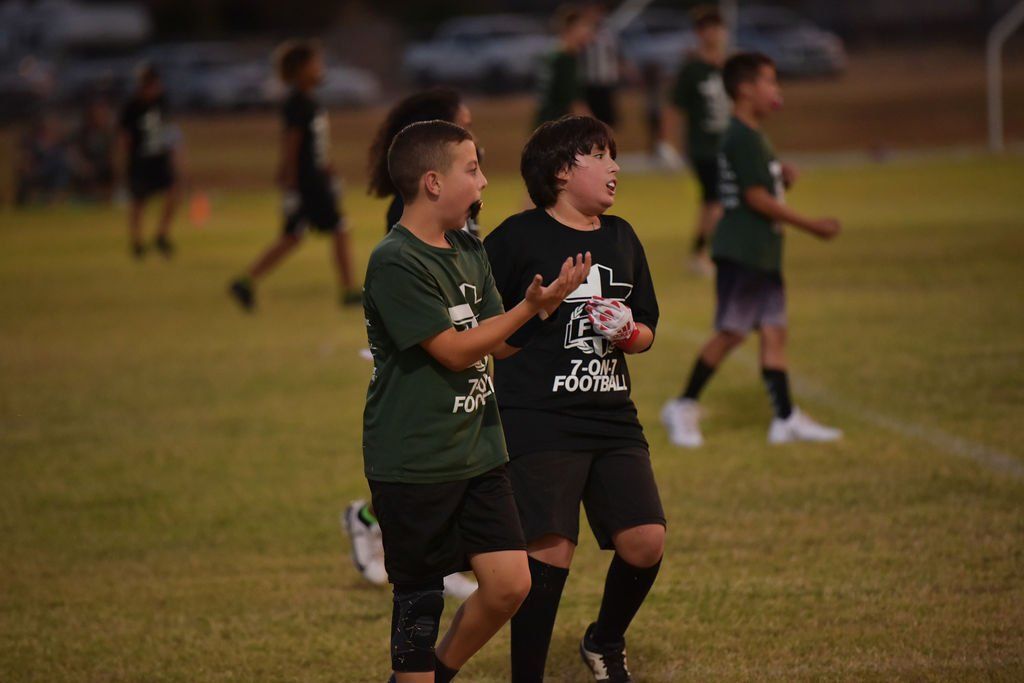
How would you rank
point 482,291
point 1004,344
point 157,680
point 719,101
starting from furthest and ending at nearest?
1. point 719,101
2. point 1004,344
3. point 157,680
4. point 482,291

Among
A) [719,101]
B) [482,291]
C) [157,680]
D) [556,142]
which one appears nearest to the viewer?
[482,291]

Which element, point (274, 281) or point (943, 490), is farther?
point (274, 281)

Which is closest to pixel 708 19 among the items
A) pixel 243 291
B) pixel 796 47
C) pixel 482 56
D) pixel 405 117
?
pixel 243 291

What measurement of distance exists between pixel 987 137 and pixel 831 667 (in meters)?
30.1

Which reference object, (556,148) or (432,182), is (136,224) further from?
(432,182)

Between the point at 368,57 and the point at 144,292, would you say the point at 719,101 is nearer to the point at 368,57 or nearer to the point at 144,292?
the point at 144,292

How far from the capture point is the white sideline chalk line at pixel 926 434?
737 centimetres

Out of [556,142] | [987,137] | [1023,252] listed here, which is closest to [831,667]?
[556,142]

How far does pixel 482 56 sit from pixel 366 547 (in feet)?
134

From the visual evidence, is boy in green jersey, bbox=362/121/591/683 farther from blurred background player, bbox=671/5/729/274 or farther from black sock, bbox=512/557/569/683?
blurred background player, bbox=671/5/729/274

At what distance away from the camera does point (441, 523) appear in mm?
4027

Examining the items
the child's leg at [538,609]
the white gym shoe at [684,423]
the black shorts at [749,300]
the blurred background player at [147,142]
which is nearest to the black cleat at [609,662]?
the child's leg at [538,609]

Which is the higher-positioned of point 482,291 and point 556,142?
point 556,142

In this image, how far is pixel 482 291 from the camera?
418cm
